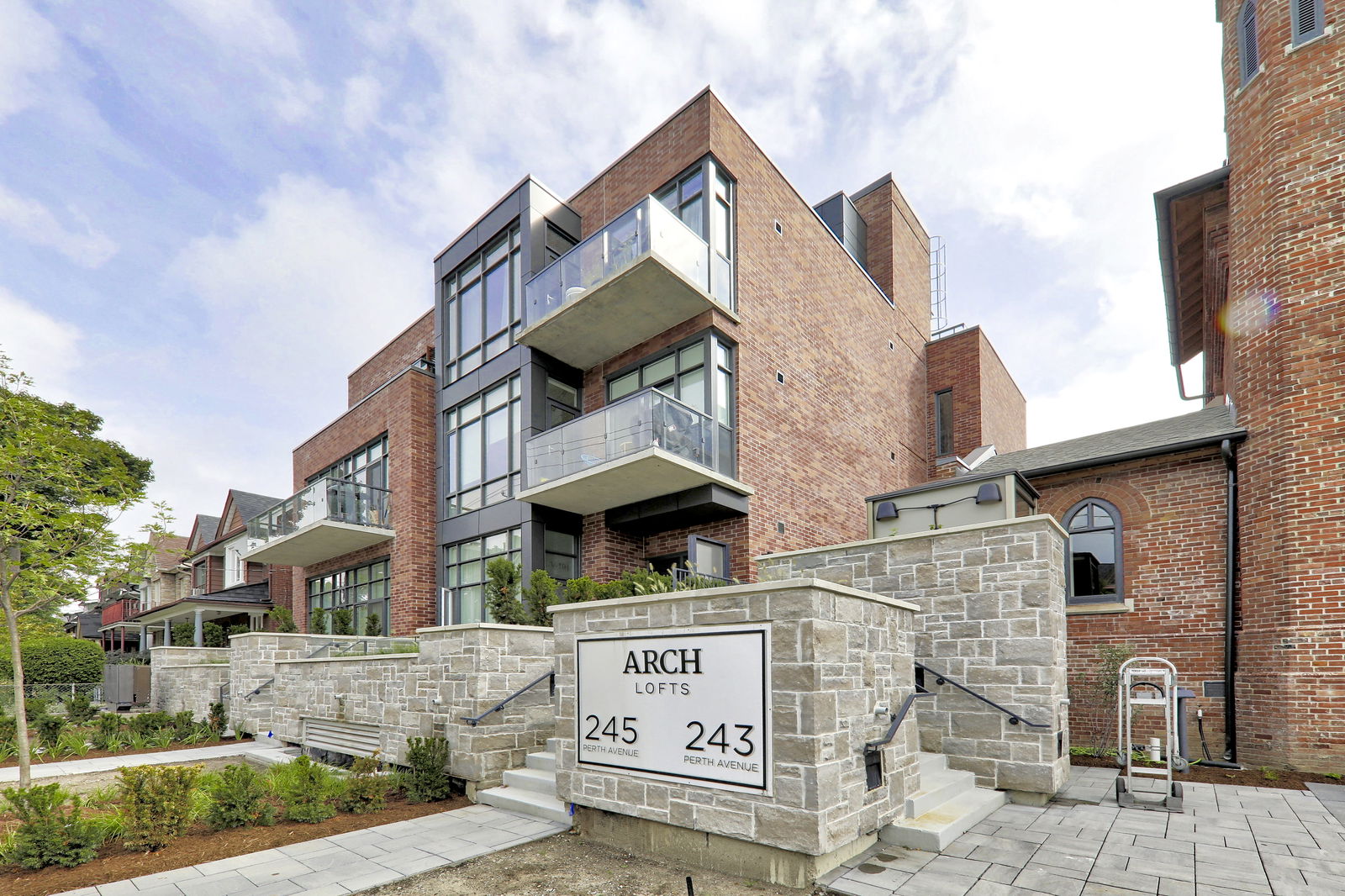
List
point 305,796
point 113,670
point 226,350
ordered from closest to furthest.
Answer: point 305,796 < point 226,350 < point 113,670

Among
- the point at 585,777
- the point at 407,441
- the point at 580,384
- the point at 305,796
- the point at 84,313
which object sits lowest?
the point at 305,796

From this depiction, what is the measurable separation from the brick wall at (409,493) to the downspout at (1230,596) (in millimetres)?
14468

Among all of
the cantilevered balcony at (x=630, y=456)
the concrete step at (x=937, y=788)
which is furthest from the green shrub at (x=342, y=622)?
the concrete step at (x=937, y=788)

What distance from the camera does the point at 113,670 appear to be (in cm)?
2033

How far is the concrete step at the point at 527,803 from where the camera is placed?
6.82 metres

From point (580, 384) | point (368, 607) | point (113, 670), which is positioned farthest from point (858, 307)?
point (113, 670)

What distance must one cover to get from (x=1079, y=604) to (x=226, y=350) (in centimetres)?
2121

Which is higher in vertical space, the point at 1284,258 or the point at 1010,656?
the point at 1284,258

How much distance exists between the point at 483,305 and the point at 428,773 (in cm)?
1060

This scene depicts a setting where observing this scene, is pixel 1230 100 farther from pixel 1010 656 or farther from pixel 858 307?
pixel 1010 656

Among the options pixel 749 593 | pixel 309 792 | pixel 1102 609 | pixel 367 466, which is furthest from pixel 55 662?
pixel 1102 609

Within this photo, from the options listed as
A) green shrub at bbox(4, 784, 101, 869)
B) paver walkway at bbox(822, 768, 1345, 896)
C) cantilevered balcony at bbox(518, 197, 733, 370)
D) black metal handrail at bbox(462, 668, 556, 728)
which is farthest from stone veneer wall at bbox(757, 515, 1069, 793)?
green shrub at bbox(4, 784, 101, 869)

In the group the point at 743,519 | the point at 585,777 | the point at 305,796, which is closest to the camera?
the point at 585,777

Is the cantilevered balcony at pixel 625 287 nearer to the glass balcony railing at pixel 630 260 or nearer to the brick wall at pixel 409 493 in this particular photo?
the glass balcony railing at pixel 630 260
